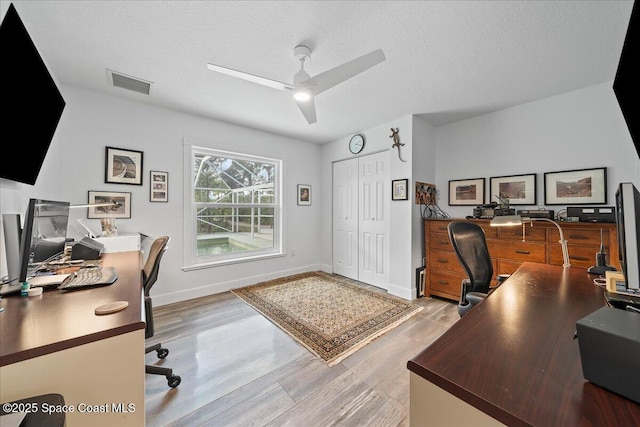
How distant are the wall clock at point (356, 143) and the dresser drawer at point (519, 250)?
2.25 m

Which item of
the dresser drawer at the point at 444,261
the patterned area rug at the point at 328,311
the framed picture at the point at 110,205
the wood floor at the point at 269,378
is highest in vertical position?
the framed picture at the point at 110,205

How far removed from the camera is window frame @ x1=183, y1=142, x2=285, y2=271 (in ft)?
10.7

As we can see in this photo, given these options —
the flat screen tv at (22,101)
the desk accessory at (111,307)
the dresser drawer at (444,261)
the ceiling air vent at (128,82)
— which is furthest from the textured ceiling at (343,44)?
the dresser drawer at (444,261)

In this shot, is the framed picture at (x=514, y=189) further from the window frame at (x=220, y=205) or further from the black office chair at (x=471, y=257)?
the window frame at (x=220, y=205)

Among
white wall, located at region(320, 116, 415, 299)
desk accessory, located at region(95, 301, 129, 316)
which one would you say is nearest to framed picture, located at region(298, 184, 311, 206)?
white wall, located at region(320, 116, 415, 299)

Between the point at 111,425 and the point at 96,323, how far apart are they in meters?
0.35

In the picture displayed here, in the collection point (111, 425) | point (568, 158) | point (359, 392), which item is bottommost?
point (359, 392)

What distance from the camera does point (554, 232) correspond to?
244 cm

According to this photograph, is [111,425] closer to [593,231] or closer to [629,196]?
[629,196]

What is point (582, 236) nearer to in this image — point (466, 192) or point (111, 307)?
point (466, 192)

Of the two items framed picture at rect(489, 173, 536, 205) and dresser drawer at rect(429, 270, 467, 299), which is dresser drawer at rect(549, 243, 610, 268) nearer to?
framed picture at rect(489, 173, 536, 205)

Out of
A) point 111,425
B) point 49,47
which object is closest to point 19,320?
point 111,425

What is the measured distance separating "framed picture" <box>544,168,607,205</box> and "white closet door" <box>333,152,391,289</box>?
181 cm

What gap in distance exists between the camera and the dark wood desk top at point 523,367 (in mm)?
514
